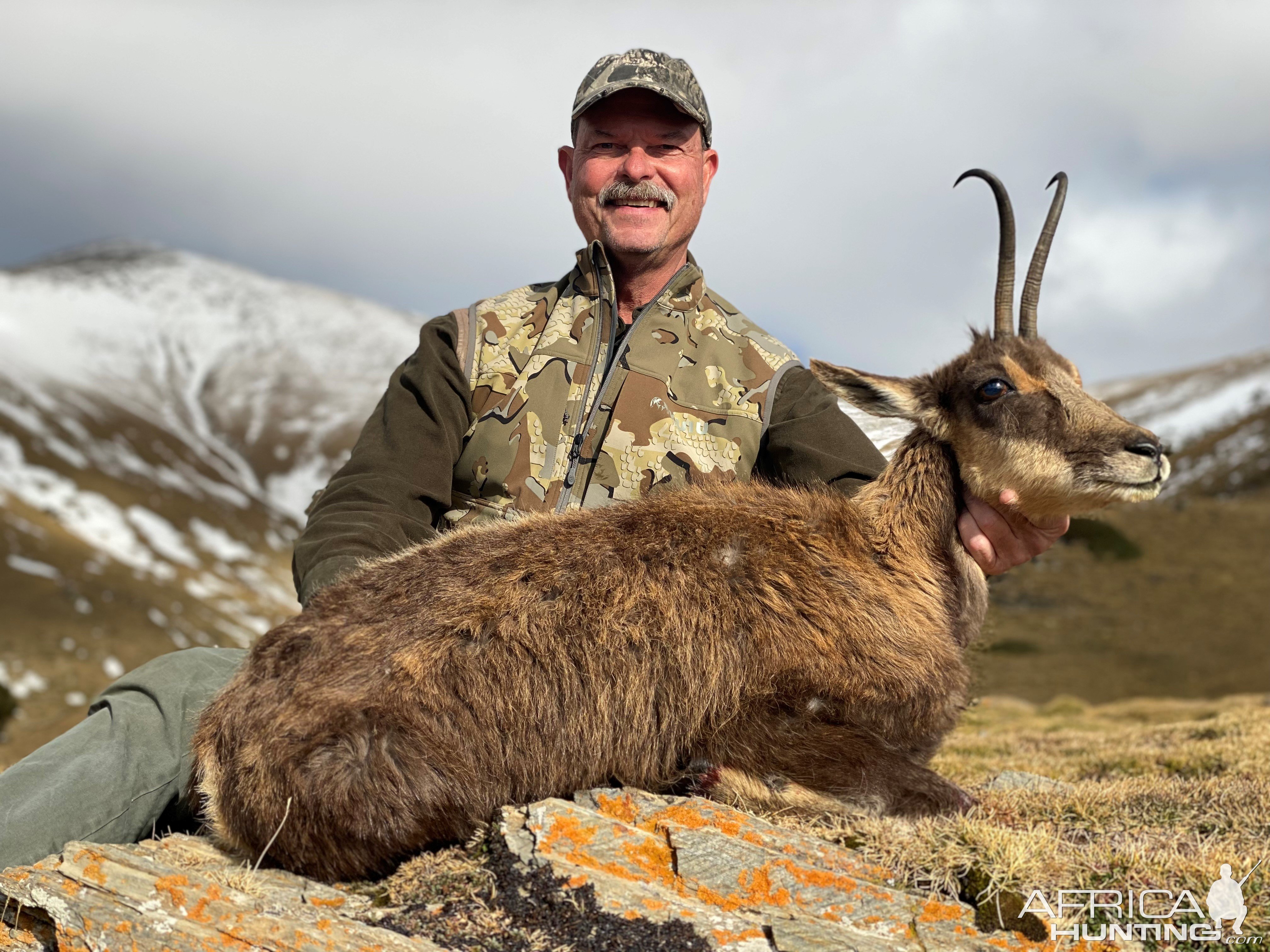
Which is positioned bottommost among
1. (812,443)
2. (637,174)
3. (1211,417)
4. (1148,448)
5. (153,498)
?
(153,498)

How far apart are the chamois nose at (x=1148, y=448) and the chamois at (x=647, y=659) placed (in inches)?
0.7

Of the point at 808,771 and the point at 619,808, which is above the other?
the point at 808,771

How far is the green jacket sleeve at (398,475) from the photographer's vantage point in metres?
5.96

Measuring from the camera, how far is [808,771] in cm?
512

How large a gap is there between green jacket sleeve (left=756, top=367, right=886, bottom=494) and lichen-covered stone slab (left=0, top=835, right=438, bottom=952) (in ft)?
12.4

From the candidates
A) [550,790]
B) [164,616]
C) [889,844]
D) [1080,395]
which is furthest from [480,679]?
[164,616]

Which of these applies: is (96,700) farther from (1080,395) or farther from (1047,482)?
(1080,395)

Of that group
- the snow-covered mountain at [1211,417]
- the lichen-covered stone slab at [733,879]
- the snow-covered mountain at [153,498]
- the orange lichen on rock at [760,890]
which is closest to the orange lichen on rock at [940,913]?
the lichen-covered stone slab at [733,879]

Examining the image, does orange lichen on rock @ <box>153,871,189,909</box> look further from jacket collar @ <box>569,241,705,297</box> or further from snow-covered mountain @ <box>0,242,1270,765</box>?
snow-covered mountain @ <box>0,242,1270,765</box>

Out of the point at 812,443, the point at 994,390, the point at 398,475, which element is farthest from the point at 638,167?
the point at 994,390

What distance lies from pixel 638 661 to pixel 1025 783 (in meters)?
3.94

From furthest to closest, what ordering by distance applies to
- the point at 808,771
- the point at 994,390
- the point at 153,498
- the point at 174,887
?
the point at 153,498
the point at 994,390
the point at 808,771
the point at 174,887

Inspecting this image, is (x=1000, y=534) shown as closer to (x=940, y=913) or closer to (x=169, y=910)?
(x=940, y=913)

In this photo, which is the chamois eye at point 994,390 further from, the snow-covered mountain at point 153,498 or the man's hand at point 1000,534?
the snow-covered mountain at point 153,498
